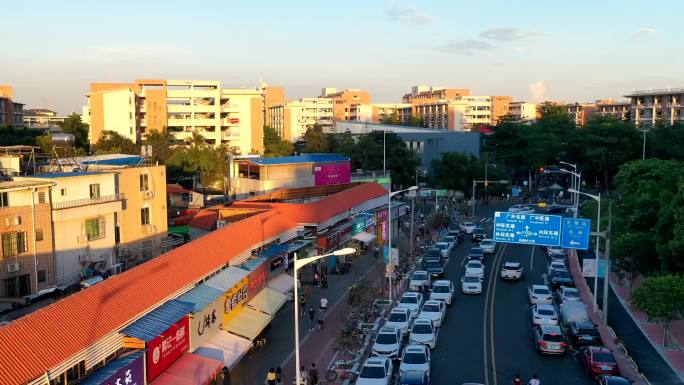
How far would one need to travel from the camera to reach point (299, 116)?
147125mm

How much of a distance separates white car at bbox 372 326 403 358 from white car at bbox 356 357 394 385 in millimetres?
2495

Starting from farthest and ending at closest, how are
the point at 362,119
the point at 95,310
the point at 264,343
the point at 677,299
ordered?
the point at 362,119 < the point at 264,343 < the point at 677,299 < the point at 95,310

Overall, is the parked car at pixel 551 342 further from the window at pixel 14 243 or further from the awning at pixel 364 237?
the window at pixel 14 243

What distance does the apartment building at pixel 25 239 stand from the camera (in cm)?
2809

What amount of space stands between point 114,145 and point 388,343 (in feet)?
191

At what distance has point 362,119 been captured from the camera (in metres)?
164

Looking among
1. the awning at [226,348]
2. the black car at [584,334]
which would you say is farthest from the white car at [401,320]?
the black car at [584,334]

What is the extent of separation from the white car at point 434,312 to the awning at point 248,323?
749 cm

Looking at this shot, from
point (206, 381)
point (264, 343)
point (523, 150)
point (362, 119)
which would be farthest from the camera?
point (362, 119)

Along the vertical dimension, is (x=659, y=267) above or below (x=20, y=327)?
below

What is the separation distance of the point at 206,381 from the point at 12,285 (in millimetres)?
12029

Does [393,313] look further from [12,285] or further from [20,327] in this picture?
[20,327]

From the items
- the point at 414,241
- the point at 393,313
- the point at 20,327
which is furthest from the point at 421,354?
the point at 414,241

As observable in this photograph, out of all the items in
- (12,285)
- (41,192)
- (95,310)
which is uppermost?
(41,192)
